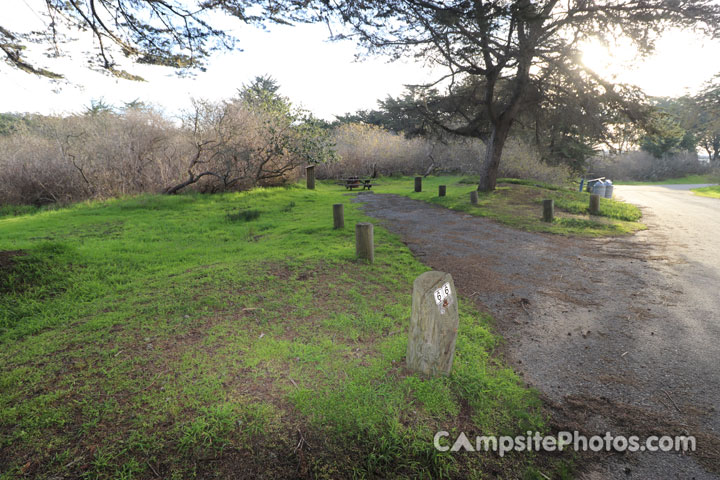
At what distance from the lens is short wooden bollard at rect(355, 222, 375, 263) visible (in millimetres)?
5852

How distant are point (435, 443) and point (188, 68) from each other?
6.82 metres

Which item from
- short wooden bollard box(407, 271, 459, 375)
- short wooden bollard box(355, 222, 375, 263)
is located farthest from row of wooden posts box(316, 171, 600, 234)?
short wooden bollard box(407, 271, 459, 375)

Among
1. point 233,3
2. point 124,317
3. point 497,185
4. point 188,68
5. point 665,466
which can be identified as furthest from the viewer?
point 497,185

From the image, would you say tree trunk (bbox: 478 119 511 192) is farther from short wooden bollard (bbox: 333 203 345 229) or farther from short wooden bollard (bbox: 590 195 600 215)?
short wooden bollard (bbox: 333 203 345 229)

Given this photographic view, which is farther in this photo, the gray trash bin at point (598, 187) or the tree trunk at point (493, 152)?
the gray trash bin at point (598, 187)

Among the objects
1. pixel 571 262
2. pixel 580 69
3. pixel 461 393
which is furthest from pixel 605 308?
pixel 580 69

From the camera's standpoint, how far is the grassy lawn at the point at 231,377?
217 cm

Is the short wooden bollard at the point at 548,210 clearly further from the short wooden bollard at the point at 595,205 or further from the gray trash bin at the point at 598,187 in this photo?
the gray trash bin at the point at 598,187

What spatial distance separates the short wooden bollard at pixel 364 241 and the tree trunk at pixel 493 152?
12.1 metres

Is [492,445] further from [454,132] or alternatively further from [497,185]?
[497,185]

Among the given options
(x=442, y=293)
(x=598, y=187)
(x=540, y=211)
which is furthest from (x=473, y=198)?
(x=442, y=293)

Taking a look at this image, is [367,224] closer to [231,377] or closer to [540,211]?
[231,377]

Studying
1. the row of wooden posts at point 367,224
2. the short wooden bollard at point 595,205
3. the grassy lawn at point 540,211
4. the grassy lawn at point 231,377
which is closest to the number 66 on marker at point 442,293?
the grassy lawn at point 231,377

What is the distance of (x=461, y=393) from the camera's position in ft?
9.04
